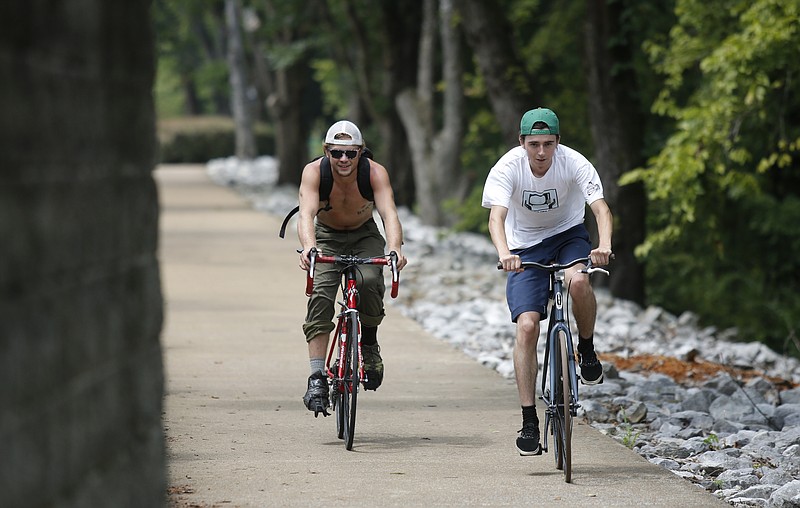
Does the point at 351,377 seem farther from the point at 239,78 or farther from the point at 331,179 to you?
the point at 239,78

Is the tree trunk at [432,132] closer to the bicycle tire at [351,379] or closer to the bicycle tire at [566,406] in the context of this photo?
the bicycle tire at [351,379]

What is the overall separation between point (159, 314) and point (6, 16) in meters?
1.52

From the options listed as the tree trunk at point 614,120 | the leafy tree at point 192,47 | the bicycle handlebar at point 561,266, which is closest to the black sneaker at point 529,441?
the bicycle handlebar at point 561,266

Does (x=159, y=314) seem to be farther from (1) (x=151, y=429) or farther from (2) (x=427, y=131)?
(2) (x=427, y=131)

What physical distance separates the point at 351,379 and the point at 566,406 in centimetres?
138

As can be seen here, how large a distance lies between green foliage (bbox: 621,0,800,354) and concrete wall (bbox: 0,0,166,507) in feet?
32.6

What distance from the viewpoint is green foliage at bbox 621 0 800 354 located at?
1429 centimetres

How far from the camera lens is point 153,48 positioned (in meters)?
4.56

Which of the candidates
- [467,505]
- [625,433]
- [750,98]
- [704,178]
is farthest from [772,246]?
[467,505]

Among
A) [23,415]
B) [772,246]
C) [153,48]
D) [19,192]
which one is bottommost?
[772,246]

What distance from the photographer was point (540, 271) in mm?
7734

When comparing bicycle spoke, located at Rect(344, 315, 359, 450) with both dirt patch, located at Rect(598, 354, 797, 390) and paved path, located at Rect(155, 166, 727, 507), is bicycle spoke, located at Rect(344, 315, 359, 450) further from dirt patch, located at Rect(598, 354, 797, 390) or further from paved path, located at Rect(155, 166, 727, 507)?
dirt patch, located at Rect(598, 354, 797, 390)

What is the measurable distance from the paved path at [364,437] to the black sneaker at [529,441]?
0.33ft

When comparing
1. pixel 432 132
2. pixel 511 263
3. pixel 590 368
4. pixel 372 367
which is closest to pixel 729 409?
pixel 590 368
